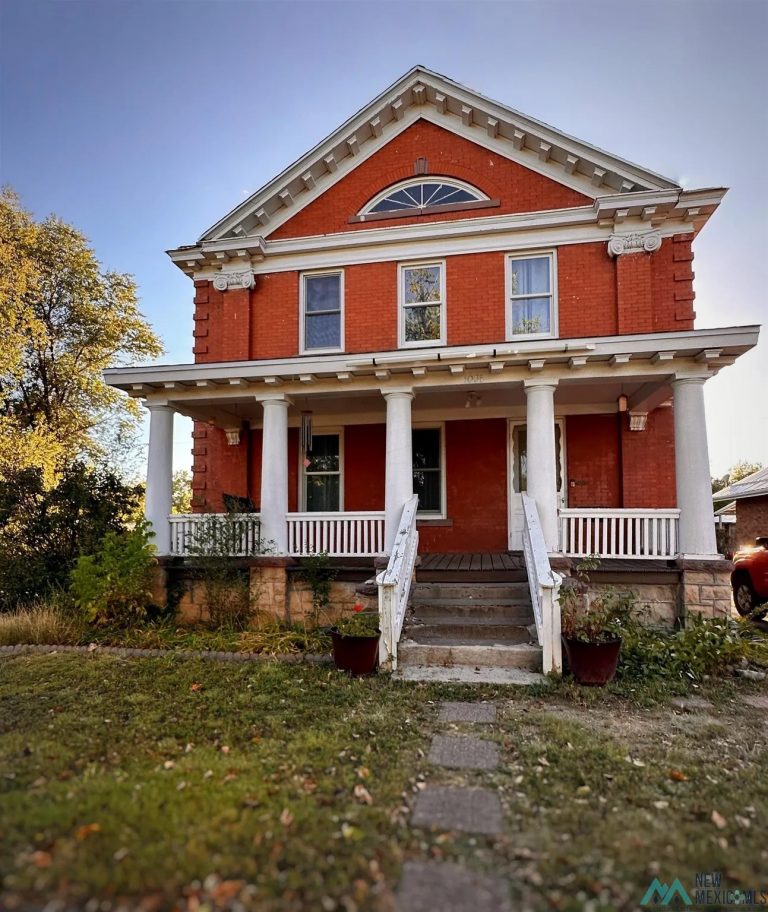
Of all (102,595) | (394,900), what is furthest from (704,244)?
(102,595)

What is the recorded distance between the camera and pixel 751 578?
→ 9.65m

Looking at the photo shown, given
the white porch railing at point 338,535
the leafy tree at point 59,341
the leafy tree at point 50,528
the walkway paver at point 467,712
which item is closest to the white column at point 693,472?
the walkway paver at point 467,712

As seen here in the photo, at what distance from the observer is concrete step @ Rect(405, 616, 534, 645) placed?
20.6 ft

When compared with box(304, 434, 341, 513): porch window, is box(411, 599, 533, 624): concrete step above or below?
below

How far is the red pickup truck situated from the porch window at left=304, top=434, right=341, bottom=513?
7.96m

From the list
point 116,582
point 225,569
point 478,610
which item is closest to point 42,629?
point 116,582

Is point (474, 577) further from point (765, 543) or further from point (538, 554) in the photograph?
point (765, 543)

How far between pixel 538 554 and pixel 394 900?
452 cm

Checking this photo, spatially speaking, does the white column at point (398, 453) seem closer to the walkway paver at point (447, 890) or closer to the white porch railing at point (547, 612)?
the white porch railing at point (547, 612)

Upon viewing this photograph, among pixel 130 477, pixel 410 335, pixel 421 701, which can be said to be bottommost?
pixel 421 701

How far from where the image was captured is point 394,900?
228cm

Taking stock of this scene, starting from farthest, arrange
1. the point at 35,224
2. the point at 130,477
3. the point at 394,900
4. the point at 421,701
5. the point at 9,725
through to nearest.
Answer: the point at 130,477
the point at 35,224
the point at 421,701
the point at 9,725
the point at 394,900

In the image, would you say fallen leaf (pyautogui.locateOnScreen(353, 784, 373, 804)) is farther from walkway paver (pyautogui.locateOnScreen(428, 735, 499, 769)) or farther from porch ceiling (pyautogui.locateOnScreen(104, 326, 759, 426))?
porch ceiling (pyautogui.locateOnScreen(104, 326, 759, 426))

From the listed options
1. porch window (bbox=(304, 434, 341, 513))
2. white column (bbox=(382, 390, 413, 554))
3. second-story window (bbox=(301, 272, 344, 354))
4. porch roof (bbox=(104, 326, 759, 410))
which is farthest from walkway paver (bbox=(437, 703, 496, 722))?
second-story window (bbox=(301, 272, 344, 354))
